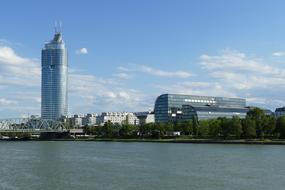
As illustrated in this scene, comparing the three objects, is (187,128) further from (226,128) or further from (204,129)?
(226,128)

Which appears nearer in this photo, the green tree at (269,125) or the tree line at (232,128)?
the green tree at (269,125)

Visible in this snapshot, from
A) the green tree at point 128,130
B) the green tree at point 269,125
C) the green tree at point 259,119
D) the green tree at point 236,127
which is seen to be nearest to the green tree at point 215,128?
the green tree at point 236,127

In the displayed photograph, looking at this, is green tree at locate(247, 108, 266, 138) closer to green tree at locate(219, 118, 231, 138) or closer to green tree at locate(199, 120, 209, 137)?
green tree at locate(219, 118, 231, 138)

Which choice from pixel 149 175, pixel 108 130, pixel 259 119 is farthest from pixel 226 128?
pixel 149 175

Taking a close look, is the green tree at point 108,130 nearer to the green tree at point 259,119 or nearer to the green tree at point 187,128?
the green tree at point 187,128

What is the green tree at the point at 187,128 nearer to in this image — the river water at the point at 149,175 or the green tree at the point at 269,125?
the green tree at the point at 269,125

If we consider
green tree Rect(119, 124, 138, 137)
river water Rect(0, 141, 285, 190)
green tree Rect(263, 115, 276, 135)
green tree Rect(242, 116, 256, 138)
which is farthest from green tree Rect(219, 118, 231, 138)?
river water Rect(0, 141, 285, 190)

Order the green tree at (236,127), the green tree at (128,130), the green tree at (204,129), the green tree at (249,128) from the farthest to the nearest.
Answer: the green tree at (128,130), the green tree at (204,129), the green tree at (236,127), the green tree at (249,128)

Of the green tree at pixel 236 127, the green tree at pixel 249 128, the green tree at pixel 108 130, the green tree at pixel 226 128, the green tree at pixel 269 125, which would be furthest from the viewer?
the green tree at pixel 108 130

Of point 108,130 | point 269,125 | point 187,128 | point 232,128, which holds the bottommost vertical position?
point 232,128

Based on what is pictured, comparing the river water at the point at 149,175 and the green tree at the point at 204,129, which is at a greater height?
the green tree at the point at 204,129

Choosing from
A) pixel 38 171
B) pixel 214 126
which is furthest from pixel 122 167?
pixel 214 126

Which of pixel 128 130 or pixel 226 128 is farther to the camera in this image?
pixel 128 130

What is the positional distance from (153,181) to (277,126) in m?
72.7
